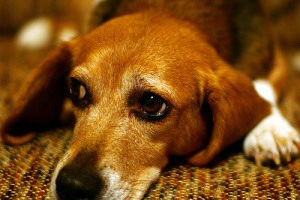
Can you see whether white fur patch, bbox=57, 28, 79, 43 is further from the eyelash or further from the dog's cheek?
the dog's cheek

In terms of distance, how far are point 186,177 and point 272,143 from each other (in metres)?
0.51

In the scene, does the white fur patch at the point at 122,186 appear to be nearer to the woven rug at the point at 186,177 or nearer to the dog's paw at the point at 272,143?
the woven rug at the point at 186,177

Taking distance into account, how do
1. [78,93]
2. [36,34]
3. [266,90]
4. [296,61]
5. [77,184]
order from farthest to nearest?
[36,34], [296,61], [266,90], [78,93], [77,184]

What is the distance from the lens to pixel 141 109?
1749mm

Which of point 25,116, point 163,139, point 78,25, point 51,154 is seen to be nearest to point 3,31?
point 78,25

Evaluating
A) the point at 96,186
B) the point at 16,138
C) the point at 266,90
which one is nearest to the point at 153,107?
the point at 96,186

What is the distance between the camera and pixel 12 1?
3.63 metres

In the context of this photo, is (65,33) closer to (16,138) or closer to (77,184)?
(16,138)

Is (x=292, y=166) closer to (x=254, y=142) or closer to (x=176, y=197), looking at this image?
(x=254, y=142)

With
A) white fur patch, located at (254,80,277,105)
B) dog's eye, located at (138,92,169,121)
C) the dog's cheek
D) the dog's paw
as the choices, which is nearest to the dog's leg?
the dog's paw

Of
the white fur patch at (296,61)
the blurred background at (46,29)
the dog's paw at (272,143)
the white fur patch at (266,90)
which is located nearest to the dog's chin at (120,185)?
the dog's paw at (272,143)

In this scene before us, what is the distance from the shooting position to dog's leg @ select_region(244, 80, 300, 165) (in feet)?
6.07

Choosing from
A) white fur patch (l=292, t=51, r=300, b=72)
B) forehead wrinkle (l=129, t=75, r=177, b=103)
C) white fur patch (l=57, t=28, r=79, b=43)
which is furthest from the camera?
white fur patch (l=57, t=28, r=79, b=43)

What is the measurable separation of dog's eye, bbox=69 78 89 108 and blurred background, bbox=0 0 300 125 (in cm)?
85
